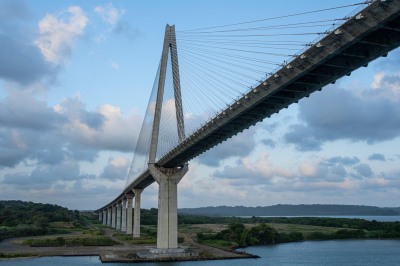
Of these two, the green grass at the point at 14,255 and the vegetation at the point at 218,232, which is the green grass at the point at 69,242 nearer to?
the vegetation at the point at 218,232

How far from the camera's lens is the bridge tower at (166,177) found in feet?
188

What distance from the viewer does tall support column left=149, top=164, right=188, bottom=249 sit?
2263 inches

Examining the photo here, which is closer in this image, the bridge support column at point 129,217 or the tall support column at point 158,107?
the tall support column at point 158,107

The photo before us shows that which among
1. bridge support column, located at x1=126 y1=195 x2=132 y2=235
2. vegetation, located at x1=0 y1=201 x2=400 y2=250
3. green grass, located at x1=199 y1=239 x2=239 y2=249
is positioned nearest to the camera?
green grass, located at x1=199 y1=239 x2=239 y2=249

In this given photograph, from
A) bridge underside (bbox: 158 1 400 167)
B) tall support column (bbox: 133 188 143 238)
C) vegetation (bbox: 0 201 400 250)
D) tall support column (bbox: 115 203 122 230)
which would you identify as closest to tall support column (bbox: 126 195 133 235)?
vegetation (bbox: 0 201 400 250)

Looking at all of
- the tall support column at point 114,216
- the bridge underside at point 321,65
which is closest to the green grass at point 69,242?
the bridge underside at point 321,65

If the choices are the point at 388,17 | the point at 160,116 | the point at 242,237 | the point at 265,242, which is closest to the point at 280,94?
the point at 388,17

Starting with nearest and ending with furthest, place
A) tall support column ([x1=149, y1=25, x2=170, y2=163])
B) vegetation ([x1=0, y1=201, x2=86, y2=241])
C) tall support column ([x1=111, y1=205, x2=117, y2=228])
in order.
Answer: tall support column ([x1=149, y1=25, x2=170, y2=163]) < vegetation ([x1=0, y1=201, x2=86, y2=241]) < tall support column ([x1=111, y1=205, x2=117, y2=228])

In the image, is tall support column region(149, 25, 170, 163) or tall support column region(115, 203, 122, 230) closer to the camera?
tall support column region(149, 25, 170, 163)

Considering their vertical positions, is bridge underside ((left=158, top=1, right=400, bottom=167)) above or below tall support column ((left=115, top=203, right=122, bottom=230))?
above

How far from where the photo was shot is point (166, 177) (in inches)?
2345

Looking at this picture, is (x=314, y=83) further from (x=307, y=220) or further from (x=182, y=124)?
(x=307, y=220)

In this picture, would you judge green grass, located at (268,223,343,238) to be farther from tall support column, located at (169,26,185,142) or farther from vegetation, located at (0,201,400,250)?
tall support column, located at (169,26,185,142)

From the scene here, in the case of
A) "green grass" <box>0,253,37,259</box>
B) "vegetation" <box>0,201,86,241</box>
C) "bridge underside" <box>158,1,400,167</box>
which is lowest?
"green grass" <box>0,253,37,259</box>
